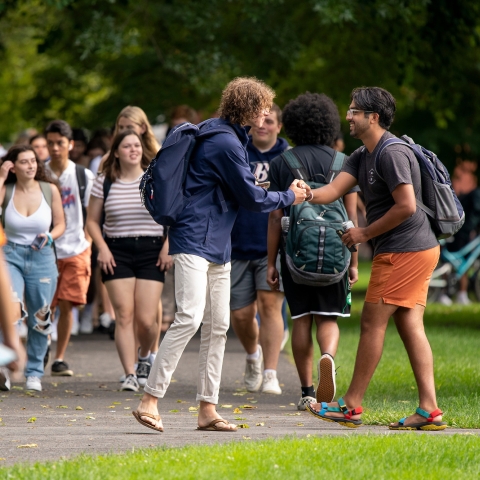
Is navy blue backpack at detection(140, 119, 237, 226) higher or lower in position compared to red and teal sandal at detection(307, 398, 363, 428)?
higher

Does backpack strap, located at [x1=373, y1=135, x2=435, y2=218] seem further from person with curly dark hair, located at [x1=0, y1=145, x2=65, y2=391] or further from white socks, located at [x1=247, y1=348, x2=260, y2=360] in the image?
person with curly dark hair, located at [x1=0, y1=145, x2=65, y2=391]

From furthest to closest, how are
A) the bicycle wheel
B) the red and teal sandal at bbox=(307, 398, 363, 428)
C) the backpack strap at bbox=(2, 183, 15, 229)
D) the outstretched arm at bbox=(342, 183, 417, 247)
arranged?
1. the bicycle wheel
2. the backpack strap at bbox=(2, 183, 15, 229)
3. the red and teal sandal at bbox=(307, 398, 363, 428)
4. the outstretched arm at bbox=(342, 183, 417, 247)

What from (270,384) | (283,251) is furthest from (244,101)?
(270,384)

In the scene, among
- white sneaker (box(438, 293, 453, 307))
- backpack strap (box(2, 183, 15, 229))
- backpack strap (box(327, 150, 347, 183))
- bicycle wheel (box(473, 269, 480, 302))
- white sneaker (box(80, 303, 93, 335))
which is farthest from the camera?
bicycle wheel (box(473, 269, 480, 302))

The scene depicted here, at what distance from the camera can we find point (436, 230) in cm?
706

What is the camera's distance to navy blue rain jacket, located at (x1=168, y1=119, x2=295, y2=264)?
6.82 meters

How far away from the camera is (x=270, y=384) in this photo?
928cm

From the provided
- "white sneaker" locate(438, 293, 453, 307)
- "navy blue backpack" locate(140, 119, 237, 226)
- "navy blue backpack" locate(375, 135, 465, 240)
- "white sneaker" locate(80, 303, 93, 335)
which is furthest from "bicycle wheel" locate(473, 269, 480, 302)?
"navy blue backpack" locate(140, 119, 237, 226)

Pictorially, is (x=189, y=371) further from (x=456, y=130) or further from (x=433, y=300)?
(x=456, y=130)

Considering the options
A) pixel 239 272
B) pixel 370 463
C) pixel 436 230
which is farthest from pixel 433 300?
pixel 370 463

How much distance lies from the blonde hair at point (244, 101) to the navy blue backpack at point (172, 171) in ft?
0.42

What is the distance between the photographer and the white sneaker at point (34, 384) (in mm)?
9469

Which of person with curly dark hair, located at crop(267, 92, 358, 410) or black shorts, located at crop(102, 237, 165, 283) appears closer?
person with curly dark hair, located at crop(267, 92, 358, 410)

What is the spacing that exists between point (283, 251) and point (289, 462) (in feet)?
9.60
